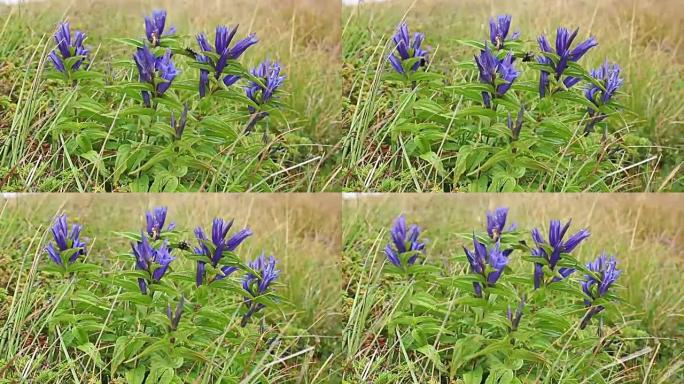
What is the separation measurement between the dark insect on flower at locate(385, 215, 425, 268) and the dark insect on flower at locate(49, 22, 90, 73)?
131 cm

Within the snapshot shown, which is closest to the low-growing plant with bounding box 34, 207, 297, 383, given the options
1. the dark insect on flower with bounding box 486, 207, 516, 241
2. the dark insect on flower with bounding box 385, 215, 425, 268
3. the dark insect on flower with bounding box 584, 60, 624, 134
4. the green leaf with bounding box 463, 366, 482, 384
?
the dark insect on flower with bounding box 385, 215, 425, 268

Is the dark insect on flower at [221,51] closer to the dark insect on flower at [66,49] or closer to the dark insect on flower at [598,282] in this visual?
the dark insect on flower at [66,49]

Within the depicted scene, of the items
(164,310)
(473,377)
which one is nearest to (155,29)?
(164,310)

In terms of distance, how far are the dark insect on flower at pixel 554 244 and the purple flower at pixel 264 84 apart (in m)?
1.08

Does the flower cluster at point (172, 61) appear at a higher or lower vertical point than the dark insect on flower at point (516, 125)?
higher

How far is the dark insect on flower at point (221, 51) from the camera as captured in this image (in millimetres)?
3711

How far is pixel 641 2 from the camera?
4.01 metres

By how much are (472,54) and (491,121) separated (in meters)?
0.27

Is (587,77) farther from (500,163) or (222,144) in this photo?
(222,144)

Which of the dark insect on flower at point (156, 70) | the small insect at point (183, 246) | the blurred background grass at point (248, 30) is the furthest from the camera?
the blurred background grass at point (248, 30)

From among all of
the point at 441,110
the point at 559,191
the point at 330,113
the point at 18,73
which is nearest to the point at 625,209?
the point at 559,191

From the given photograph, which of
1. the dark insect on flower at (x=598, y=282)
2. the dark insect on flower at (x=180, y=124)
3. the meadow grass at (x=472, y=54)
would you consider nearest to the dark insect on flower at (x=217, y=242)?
the dark insect on flower at (x=180, y=124)

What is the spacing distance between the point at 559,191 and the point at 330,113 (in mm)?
894

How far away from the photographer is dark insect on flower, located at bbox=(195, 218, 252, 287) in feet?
11.8
